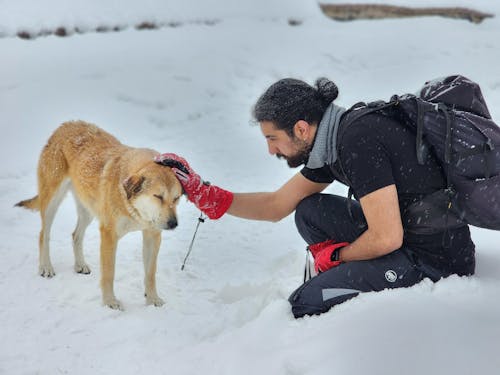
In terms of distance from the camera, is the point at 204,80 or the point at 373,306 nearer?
the point at 373,306

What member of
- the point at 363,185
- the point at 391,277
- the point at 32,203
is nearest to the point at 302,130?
the point at 363,185

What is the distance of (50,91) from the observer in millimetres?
7184

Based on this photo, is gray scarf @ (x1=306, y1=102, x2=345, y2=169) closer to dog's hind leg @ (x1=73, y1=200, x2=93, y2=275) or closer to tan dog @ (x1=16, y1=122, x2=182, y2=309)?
tan dog @ (x1=16, y1=122, x2=182, y2=309)

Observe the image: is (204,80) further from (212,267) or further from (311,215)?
(311,215)

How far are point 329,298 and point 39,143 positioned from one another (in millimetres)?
4651

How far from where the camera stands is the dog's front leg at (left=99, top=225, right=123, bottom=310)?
12.6ft

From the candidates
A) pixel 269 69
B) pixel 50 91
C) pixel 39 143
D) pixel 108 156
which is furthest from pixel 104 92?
pixel 108 156

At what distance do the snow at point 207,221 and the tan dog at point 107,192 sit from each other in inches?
10.1

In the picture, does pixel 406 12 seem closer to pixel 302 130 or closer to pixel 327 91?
pixel 327 91

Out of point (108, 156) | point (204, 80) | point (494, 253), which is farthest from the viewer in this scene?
point (204, 80)

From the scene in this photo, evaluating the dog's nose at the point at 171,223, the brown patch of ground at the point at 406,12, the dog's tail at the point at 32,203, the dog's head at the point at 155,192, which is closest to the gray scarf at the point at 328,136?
the dog's head at the point at 155,192

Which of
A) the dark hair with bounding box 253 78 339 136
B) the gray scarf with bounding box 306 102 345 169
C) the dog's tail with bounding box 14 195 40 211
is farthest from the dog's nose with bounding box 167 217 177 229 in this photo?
the dog's tail with bounding box 14 195 40 211

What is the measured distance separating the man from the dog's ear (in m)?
0.95

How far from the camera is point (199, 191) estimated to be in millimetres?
3660
